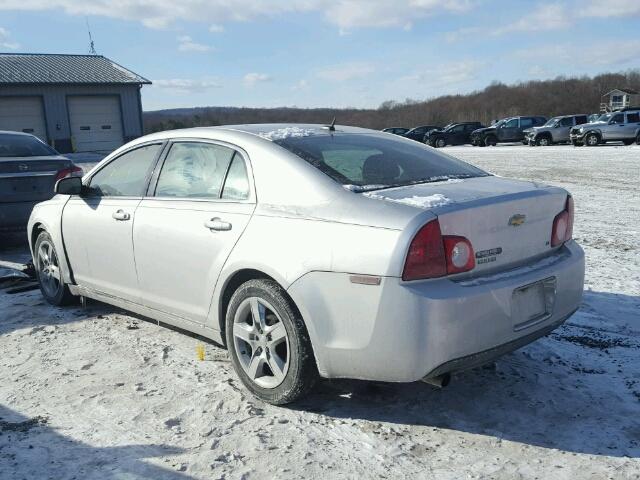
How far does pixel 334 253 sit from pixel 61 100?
33.2 metres

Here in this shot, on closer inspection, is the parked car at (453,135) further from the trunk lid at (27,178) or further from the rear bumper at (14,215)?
the rear bumper at (14,215)

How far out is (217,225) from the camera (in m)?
3.53

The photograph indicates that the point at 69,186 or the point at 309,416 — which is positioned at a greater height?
the point at 69,186

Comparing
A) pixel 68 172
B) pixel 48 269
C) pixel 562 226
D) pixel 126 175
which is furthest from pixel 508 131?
pixel 562 226

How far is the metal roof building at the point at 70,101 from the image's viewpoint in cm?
3127

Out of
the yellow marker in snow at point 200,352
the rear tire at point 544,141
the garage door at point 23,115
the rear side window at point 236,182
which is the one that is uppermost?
the garage door at point 23,115

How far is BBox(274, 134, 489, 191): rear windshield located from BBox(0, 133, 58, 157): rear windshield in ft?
17.8

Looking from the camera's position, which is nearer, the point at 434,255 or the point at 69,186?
the point at 434,255

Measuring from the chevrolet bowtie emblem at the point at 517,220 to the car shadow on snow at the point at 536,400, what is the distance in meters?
0.99

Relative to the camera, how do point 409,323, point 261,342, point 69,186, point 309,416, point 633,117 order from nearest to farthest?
1. point 409,323
2. point 309,416
3. point 261,342
4. point 69,186
5. point 633,117

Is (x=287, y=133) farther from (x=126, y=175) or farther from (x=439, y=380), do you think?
(x=439, y=380)

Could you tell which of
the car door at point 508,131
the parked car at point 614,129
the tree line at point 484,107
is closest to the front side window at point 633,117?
the parked car at point 614,129

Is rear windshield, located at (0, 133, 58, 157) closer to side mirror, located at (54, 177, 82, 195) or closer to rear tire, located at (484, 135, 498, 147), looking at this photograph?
side mirror, located at (54, 177, 82, 195)

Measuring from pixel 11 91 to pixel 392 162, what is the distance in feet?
106
